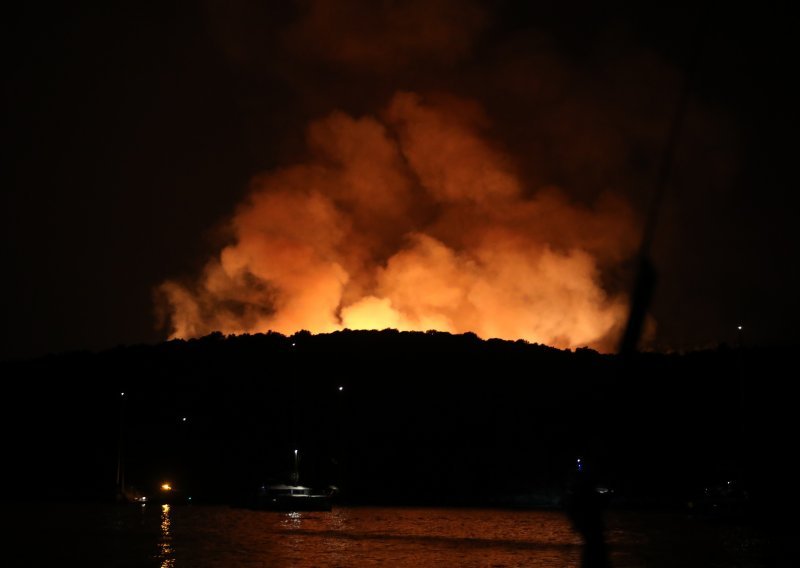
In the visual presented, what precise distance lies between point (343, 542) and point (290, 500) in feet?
130

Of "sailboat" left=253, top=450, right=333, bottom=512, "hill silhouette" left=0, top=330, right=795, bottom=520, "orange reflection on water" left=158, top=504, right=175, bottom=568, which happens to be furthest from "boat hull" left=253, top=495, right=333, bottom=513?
"orange reflection on water" left=158, top=504, right=175, bottom=568

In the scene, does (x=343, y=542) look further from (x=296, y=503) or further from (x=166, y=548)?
(x=296, y=503)

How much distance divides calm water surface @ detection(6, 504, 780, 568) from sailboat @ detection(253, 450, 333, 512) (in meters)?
10.4

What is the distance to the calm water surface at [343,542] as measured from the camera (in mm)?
39094

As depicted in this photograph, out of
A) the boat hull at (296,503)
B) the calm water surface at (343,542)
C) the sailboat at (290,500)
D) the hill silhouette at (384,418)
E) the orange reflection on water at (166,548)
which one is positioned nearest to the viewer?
the orange reflection on water at (166,548)

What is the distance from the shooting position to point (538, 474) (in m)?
117

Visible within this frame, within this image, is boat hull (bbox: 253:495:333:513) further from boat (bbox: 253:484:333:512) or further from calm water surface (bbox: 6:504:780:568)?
calm water surface (bbox: 6:504:780:568)

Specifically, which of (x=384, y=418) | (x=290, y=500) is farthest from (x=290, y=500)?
(x=384, y=418)

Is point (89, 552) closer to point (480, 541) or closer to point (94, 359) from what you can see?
point (480, 541)

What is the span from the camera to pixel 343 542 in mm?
49438

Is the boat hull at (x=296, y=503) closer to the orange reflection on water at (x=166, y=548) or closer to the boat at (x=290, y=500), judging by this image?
the boat at (x=290, y=500)

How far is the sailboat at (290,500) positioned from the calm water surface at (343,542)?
10431 mm

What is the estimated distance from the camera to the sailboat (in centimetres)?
8775

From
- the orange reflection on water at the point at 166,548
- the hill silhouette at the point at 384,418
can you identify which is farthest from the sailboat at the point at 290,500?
the orange reflection on water at the point at 166,548
